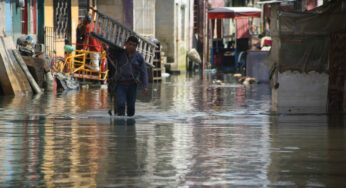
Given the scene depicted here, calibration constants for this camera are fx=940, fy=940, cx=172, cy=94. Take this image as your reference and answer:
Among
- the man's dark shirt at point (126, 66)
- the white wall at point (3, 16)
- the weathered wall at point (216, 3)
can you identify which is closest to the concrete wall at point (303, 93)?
the man's dark shirt at point (126, 66)

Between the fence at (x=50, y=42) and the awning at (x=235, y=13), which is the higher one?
the awning at (x=235, y=13)

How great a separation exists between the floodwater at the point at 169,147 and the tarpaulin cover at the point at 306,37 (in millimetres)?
1060

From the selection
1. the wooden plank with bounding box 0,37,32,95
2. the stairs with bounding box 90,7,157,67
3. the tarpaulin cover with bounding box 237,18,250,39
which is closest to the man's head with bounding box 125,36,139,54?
the wooden plank with bounding box 0,37,32,95

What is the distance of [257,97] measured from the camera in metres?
22.4

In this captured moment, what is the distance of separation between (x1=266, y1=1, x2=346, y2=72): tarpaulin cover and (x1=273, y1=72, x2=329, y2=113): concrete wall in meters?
0.13

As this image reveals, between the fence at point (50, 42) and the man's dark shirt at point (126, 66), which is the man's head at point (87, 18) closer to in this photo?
the fence at point (50, 42)

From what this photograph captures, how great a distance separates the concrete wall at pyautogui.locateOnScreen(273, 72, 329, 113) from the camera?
55.2ft

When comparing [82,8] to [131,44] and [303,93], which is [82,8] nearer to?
[303,93]

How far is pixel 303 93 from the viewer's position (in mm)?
16844

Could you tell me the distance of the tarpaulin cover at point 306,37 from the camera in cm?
1656

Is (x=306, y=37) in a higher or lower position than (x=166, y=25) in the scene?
lower

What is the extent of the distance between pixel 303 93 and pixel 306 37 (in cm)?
101

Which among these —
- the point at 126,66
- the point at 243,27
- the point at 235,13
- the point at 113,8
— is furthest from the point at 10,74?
the point at 243,27

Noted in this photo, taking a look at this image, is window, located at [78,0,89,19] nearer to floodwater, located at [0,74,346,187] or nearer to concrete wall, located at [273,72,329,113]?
floodwater, located at [0,74,346,187]
